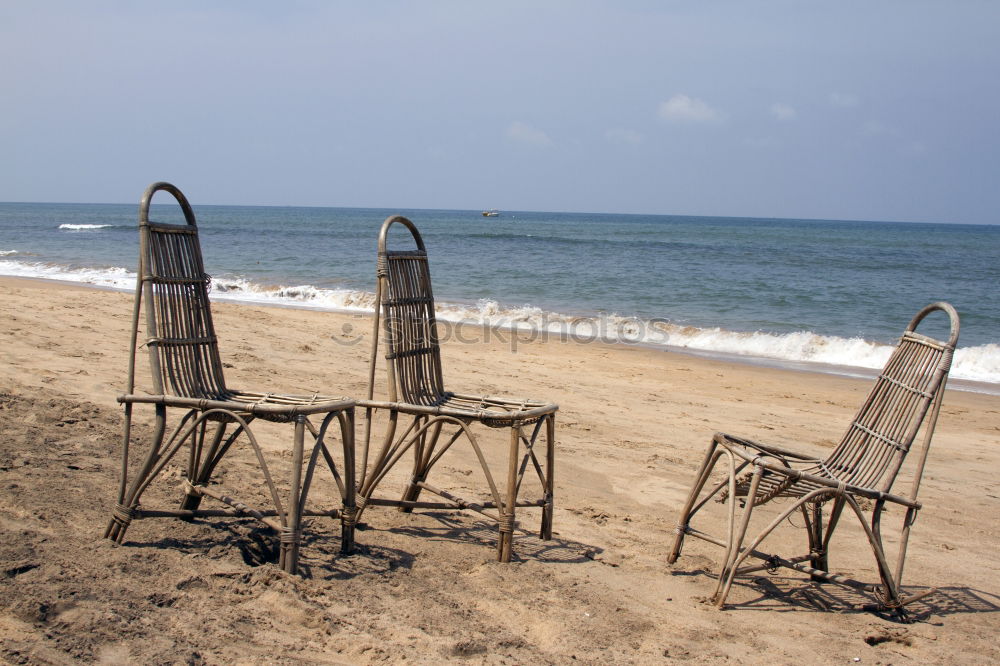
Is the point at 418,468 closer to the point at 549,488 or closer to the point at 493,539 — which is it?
the point at 493,539

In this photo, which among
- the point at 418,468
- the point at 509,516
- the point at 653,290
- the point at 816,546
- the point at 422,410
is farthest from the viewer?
the point at 653,290

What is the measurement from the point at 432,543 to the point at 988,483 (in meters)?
4.18

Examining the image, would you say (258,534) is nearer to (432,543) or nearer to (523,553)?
(432,543)

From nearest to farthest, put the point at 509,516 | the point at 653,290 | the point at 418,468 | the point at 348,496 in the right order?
the point at 348,496
the point at 509,516
the point at 418,468
the point at 653,290

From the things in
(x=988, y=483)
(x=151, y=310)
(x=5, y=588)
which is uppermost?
(x=151, y=310)

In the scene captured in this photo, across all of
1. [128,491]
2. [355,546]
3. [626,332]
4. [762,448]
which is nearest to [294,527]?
[355,546]

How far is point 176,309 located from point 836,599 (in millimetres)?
A: 3064

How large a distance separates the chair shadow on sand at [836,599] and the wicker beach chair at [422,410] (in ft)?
2.59

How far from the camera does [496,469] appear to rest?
15.8ft

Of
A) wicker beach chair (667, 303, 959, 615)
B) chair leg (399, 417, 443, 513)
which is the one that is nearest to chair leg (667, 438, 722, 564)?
wicker beach chair (667, 303, 959, 615)

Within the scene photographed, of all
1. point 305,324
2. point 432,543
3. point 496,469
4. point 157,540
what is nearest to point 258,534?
point 157,540

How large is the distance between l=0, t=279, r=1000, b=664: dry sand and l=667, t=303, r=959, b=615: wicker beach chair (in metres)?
0.13

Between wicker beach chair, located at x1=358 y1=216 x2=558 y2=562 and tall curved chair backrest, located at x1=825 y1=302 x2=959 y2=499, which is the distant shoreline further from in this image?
tall curved chair backrest, located at x1=825 y1=302 x2=959 y2=499

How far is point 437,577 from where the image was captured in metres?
3.09
